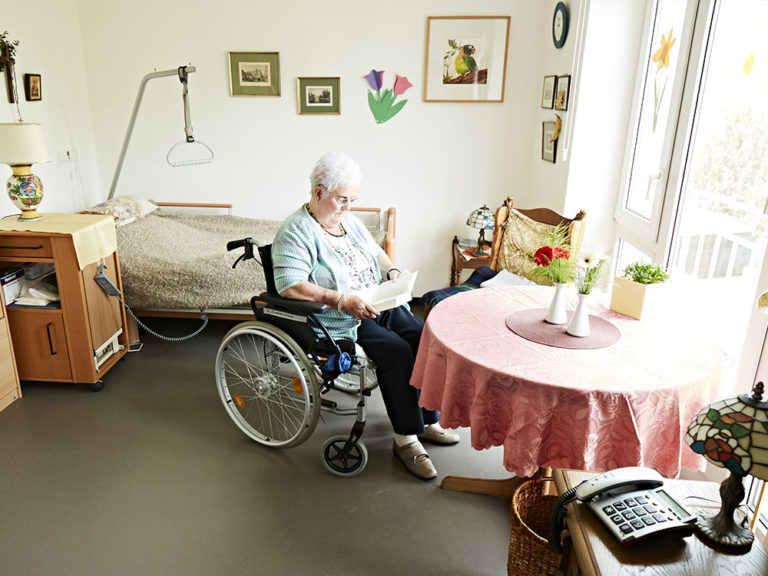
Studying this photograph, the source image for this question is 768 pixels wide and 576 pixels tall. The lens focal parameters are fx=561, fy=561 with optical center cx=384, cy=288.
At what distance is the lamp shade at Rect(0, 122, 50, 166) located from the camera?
2549 millimetres

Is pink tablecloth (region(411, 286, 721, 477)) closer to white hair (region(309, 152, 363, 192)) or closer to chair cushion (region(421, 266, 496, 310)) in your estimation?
white hair (region(309, 152, 363, 192))

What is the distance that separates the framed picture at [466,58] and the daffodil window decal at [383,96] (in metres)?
0.17

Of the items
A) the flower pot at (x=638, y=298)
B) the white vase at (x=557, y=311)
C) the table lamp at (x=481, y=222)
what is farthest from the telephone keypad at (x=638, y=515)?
the table lamp at (x=481, y=222)

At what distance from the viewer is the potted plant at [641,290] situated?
74.5 inches

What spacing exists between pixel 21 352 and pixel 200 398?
2.92 feet

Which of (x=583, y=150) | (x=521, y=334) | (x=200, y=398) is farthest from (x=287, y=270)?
(x=583, y=150)

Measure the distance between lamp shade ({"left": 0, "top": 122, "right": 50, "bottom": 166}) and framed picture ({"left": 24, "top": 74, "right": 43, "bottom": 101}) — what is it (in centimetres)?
93

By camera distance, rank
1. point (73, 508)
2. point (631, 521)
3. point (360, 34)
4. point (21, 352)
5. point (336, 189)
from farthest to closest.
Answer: point (360, 34) → point (21, 352) → point (336, 189) → point (73, 508) → point (631, 521)

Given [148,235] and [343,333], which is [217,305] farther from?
[343,333]

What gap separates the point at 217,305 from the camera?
3.09 meters

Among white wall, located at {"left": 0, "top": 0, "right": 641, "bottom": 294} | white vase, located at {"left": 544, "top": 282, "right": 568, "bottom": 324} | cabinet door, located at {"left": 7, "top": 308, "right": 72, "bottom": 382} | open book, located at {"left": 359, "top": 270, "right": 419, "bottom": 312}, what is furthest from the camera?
white wall, located at {"left": 0, "top": 0, "right": 641, "bottom": 294}

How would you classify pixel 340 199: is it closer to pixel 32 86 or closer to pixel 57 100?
pixel 32 86

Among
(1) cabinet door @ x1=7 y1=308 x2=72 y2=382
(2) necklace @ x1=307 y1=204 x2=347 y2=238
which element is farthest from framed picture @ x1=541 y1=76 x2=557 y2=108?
(1) cabinet door @ x1=7 y1=308 x2=72 y2=382

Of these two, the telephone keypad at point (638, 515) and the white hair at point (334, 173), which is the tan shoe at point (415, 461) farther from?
the telephone keypad at point (638, 515)
